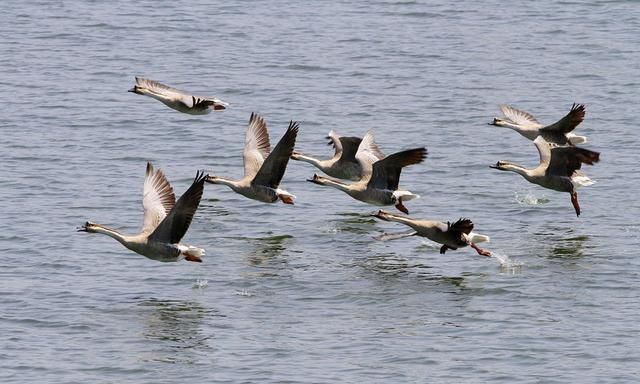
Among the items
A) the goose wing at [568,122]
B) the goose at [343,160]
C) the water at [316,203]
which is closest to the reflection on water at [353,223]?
the water at [316,203]

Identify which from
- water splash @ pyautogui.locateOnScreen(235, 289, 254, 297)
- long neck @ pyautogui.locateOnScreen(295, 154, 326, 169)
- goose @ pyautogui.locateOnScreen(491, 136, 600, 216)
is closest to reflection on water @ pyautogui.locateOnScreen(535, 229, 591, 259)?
goose @ pyautogui.locateOnScreen(491, 136, 600, 216)

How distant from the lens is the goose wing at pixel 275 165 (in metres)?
24.5

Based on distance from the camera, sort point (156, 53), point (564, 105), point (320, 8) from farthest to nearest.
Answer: point (320, 8), point (156, 53), point (564, 105)

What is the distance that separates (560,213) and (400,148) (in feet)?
17.5

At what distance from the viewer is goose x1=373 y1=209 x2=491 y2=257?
2277 centimetres

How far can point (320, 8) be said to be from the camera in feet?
154

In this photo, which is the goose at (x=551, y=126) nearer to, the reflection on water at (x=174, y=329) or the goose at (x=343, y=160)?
the goose at (x=343, y=160)

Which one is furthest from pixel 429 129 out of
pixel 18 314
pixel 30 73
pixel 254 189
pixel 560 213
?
pixel 18 314

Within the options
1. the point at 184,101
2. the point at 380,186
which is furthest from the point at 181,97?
the point at 380,186

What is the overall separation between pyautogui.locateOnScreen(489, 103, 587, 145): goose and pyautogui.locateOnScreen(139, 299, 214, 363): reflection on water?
8155 millimetres

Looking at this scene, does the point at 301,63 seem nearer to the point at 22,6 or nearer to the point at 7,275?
the point at 22,6

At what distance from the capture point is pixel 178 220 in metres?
21.9

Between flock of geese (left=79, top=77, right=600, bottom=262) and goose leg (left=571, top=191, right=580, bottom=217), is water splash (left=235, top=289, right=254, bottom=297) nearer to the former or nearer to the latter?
flock of geese (left=79, top=77, right=600, bottom=262)

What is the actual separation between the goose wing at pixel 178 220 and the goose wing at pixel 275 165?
2.88 m
